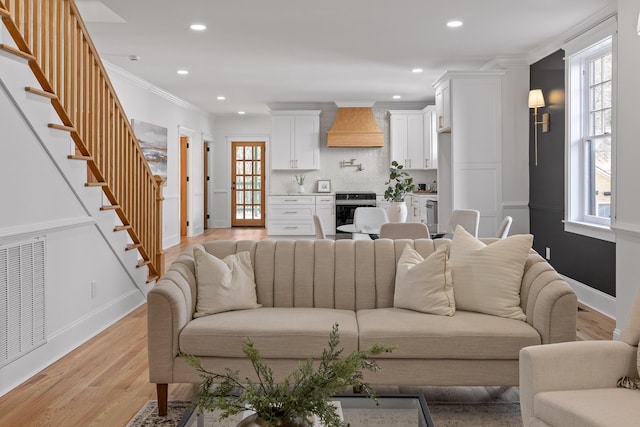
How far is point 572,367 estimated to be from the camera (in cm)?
212

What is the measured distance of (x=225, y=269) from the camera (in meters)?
3.26

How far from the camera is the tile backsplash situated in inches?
429

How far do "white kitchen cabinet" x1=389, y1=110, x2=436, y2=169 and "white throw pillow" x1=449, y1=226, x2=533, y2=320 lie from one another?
7423 millimetres

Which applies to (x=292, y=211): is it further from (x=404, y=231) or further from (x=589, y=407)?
(x=589, y=407)

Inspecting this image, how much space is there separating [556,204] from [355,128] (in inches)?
201

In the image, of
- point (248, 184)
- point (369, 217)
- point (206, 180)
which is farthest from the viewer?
point (248, 184)

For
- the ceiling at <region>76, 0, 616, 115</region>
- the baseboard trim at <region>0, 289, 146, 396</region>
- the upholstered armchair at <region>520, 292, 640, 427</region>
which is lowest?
the baseboard trim at <region>0, 289, 146, 396</region>

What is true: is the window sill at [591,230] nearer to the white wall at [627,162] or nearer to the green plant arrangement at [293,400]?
the white wall at [627,162]

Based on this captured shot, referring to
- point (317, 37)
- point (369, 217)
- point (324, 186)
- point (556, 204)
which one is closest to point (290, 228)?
point (324, 186)

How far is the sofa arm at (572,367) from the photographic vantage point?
2.11 m

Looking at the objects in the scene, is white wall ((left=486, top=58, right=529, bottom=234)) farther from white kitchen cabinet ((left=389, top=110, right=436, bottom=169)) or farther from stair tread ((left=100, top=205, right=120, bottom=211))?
stair tread ((left=100, top=205, right=120, bottom=211))

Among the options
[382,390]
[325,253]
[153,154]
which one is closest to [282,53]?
[153,154]

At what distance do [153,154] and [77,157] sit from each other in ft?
15.8

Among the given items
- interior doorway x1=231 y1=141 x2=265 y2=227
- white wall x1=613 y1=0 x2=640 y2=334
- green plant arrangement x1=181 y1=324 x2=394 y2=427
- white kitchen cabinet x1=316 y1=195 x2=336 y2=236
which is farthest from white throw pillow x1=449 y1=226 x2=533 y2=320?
interior doorway x1=231 y1=141 x2=265 y2=227
